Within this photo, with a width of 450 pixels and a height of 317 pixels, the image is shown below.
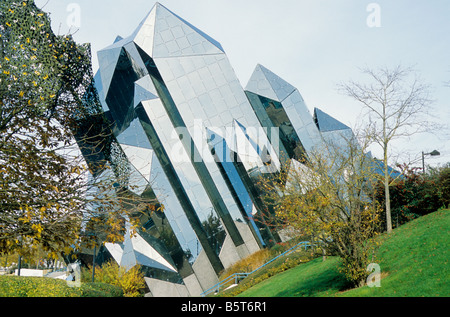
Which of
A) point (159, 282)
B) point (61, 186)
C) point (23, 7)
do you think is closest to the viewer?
point (61, 186)

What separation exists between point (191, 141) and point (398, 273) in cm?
1751

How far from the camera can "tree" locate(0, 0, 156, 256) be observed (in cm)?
658

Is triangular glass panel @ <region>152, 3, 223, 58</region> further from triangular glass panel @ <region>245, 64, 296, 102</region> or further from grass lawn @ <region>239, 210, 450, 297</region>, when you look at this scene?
grass lawn @ <region>239, 210, 450, 297</region>

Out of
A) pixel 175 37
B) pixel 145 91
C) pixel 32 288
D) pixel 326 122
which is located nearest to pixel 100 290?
pixel 32 288

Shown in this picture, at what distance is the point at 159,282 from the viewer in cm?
2447

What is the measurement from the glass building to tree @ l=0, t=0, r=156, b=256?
15983 millimetres

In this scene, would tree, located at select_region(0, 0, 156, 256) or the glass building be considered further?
the glass building

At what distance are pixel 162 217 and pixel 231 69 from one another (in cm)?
1172

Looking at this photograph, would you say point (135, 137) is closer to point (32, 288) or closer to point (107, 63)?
point (107, 63)

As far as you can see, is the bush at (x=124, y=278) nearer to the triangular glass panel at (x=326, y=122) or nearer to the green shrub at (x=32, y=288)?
the green shrub at (x=32, y=288)

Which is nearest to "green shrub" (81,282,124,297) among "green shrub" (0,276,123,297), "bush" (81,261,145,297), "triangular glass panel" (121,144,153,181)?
"bush" (81,261,145,297)

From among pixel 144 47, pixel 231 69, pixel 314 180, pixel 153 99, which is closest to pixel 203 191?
pixel 153 99
